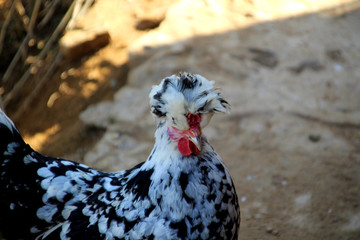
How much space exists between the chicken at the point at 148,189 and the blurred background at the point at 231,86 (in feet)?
4.05

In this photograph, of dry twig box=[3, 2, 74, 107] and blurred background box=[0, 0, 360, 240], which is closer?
blurred background box=[0, 0, 360, 240]

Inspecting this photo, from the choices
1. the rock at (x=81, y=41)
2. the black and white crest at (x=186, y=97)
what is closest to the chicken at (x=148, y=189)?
→ the black and white crest at (x=186, y=97)

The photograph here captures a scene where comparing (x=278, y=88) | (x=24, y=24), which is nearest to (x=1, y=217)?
(x=278, y=88)

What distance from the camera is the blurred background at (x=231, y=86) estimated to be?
3.58 metres

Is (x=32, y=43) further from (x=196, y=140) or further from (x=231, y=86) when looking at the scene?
(x=196, y=140)

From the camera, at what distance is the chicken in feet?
6.93

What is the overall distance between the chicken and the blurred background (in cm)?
123

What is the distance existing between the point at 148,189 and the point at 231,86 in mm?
2408

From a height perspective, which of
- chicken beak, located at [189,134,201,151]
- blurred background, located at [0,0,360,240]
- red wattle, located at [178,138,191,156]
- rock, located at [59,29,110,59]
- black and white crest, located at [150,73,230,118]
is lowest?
blurred background, located at [0,0,360,240]

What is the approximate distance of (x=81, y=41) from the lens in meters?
5.18

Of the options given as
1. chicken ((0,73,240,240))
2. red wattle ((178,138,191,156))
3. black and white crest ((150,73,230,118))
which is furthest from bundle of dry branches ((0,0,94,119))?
red wattle ((178,138,191,156))

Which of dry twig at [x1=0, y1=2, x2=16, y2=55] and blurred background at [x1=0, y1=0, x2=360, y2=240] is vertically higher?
dry twig at [x1=0, y1=2, x2=16, y2=55]

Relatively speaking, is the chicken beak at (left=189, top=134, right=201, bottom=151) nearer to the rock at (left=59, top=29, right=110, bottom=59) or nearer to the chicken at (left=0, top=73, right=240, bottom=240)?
the chicken at (left=0, top=73, right=240, bottom=240)

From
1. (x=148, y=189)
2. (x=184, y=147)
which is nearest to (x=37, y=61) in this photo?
(x=148, y=189)
